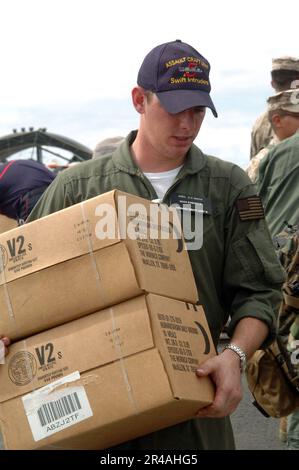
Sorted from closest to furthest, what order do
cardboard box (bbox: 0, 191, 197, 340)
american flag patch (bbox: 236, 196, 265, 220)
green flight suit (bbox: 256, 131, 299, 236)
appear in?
cardboard box (bbox: 0, 191, 197, 340) < american flag patch (bbox: 236, 196, 265, 220) < green flight suit (bbox: 256, 131, 299, 236)

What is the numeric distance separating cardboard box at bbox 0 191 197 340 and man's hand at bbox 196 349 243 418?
0.22 meters

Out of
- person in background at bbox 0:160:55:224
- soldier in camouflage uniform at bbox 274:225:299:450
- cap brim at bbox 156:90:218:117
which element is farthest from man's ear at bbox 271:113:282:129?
cap brim at bbox 156:90:218:117

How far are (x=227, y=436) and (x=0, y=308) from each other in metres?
0.92

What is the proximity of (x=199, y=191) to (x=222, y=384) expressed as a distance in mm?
733

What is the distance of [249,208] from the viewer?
345 centimetres

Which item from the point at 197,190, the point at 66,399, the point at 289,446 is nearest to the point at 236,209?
the point at 197,190

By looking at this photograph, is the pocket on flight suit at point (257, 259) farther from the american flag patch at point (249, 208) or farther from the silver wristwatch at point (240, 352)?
the silver wristwatch at point (240, 352)

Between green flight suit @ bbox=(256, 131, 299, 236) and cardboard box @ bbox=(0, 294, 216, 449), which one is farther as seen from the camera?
green flight suit @ bbox=(256, 131, 299, 236)

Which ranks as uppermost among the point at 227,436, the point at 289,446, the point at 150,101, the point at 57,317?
the point at 150,101

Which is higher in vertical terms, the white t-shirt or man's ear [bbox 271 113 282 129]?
the white t-shirt

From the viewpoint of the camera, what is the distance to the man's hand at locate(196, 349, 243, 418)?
3.00 m

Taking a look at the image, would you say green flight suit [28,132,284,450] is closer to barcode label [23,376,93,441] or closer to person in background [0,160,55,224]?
barcode label [23,376,93,441]

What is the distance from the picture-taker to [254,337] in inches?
129

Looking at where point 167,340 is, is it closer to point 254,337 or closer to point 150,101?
point 254,337
